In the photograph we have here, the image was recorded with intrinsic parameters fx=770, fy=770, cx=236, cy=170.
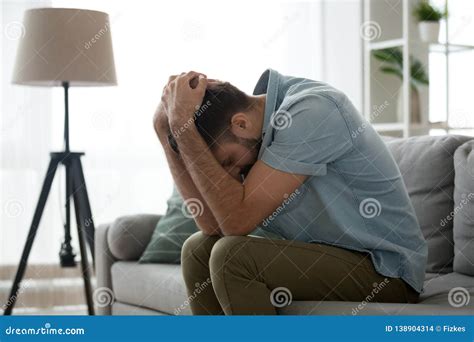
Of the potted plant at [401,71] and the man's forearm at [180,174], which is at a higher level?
the potted plant at [401,71]

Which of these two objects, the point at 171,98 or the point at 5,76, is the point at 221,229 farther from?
the point at 5,76

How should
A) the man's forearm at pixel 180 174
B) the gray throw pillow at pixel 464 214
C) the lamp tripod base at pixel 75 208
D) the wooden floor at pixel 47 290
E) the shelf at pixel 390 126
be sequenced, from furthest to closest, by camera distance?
the shelf at pixel 390 126 → the wooden floor at pixel 47 290 → the lamp tripod base at pixel 75 208 → the gray throw pillow at pixel 464 214 → the man's forearm at pixel 180 174

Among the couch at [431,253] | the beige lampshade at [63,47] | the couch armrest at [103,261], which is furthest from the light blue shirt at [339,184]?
the beige lampshade at [63,47]

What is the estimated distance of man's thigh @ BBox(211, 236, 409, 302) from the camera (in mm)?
1578

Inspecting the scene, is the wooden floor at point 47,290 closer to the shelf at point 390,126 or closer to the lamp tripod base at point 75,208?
the lamp tripod base at point 75,208

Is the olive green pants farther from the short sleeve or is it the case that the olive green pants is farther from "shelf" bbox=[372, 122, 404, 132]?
"shelf" bbox=[372, 122, 404, 132]

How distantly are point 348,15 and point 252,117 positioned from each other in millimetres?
2704

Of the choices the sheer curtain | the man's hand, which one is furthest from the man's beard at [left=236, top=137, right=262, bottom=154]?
the sheer curtain

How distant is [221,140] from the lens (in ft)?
5.77

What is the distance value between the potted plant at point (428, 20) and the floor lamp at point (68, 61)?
64.2 inches

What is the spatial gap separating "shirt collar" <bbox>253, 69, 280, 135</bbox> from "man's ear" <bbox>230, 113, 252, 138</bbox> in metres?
0.04

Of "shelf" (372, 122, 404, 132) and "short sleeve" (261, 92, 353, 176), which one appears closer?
"short sleeve" (261, 92, 353, 176)

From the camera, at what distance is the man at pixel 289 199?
5.26ft

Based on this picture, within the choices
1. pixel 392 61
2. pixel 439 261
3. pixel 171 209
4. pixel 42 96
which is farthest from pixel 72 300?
pixel 439 261
